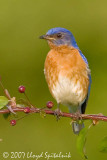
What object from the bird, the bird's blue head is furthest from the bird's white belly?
the bird's blue head

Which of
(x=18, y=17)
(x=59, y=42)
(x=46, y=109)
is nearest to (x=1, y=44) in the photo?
(x=18, y=17)

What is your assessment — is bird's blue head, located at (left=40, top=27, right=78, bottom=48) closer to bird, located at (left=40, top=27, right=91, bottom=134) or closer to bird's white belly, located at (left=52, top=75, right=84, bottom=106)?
bird, located at (left=40, top=27, right=91, bottom=134)

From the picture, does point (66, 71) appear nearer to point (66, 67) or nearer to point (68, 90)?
point (66, 67)

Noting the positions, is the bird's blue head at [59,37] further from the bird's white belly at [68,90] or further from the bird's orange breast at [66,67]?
the bird's white belly at [68,90]

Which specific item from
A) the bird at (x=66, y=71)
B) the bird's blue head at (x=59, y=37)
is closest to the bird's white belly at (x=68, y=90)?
the bird at (x=66, y=71)

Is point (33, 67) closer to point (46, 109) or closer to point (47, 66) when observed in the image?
point (47, 66)

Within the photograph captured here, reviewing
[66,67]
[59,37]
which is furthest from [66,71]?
[59,37]
